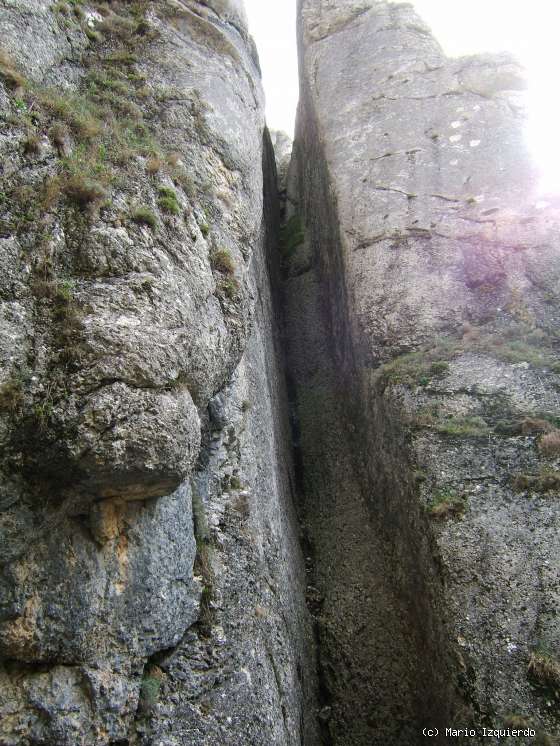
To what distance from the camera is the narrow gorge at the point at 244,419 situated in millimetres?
5520

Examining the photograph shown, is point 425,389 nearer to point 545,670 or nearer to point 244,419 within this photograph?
point 244,419

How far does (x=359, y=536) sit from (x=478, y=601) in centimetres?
318

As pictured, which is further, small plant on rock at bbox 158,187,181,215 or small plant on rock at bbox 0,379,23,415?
small plant on rock at bbox 158,187,181,215

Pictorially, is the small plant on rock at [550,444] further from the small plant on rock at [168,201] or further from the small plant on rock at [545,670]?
the small plant on rock at [168,201]

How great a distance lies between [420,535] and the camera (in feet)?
28.1

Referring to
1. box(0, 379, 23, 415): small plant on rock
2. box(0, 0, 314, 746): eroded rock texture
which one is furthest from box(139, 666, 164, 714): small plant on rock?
box(0, 379, 23, 415): small plant on rock

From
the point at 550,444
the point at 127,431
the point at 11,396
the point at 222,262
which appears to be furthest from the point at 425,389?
the point at 11,396

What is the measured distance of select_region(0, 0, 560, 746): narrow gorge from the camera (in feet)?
18.1

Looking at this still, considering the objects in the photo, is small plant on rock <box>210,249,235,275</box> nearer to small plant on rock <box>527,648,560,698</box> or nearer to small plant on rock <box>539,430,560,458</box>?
small plant on rock <box>539,430,560,458</box>

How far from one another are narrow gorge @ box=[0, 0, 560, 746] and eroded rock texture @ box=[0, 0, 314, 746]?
0.03m

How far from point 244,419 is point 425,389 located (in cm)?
315

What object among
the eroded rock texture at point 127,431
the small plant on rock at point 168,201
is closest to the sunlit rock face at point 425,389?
the eroded rock texture at point 127,431

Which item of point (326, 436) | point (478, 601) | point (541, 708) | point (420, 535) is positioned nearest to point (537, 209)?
point (326, 436)

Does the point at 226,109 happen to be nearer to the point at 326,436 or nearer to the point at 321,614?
the point at 326,436
